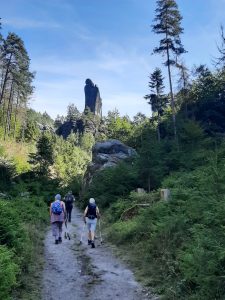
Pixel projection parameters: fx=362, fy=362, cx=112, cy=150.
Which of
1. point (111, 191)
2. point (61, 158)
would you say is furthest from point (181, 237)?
point (61, 158)

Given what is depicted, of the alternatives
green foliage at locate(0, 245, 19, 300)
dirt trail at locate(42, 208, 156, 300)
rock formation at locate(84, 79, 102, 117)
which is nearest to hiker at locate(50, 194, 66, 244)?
dirt trail at locate(42, 208, 156, 300)

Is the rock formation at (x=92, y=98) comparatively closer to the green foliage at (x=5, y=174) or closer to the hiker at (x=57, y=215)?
the green foliage at (x=5, y=174)

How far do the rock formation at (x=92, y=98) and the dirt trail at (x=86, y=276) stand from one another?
139815mm

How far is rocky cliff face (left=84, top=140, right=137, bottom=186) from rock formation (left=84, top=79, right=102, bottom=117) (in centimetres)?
10976

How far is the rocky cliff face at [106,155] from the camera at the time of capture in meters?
39.0

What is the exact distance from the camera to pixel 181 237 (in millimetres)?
10547

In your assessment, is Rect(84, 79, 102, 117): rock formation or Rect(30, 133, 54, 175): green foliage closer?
Rect(30, 133, 54, 175): green foliage

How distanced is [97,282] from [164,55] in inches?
1199

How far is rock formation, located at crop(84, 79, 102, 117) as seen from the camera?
6014 inches

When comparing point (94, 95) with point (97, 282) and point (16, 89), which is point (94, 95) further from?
point (97, 282)

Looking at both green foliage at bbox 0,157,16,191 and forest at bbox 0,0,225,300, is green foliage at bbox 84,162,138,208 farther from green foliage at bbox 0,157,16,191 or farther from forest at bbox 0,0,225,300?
green foliage at bbox 0,157,16,191

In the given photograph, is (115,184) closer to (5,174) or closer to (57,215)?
(5,174)

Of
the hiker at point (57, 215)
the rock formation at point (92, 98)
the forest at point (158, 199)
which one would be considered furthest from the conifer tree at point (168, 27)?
the rock formation at point (92, 98)

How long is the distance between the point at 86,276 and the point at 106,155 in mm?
Answer: 30095
